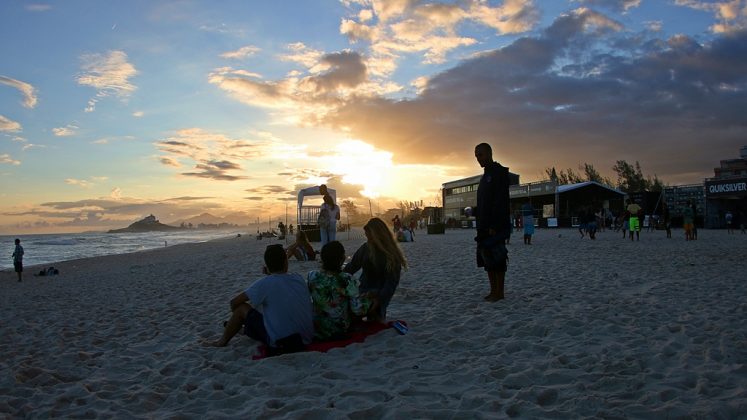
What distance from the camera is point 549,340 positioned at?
396 cm

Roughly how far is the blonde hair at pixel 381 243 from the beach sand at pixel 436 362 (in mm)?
682

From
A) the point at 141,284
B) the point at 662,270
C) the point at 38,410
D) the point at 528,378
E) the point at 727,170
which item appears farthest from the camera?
the point at 727,170

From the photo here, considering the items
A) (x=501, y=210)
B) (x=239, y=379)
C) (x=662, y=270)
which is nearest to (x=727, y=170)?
(x=662, y=270)

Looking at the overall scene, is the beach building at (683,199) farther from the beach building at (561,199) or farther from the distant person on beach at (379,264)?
the distant person on beach at (379,264)

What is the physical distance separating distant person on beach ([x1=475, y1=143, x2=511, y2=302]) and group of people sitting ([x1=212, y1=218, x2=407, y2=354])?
4.87 ft

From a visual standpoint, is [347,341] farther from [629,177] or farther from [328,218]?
[629,177]

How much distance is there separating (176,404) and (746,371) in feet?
11.9

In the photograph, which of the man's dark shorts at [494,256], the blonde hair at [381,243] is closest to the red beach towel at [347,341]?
the blonde hair at [381,243]

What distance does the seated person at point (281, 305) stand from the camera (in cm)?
376

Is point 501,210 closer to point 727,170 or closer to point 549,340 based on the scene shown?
point 549,340

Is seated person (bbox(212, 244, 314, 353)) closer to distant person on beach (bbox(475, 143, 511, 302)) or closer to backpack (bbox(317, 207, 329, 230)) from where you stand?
distant person on beach (bbox(475, 143, 511, 302))

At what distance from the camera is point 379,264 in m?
4.40

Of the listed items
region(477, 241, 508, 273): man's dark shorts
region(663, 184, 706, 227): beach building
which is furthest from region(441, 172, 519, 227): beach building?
region(477, 241, 508, 273): man's dark shorts

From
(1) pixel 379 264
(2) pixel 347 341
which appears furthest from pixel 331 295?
(1) pixel 379 264
